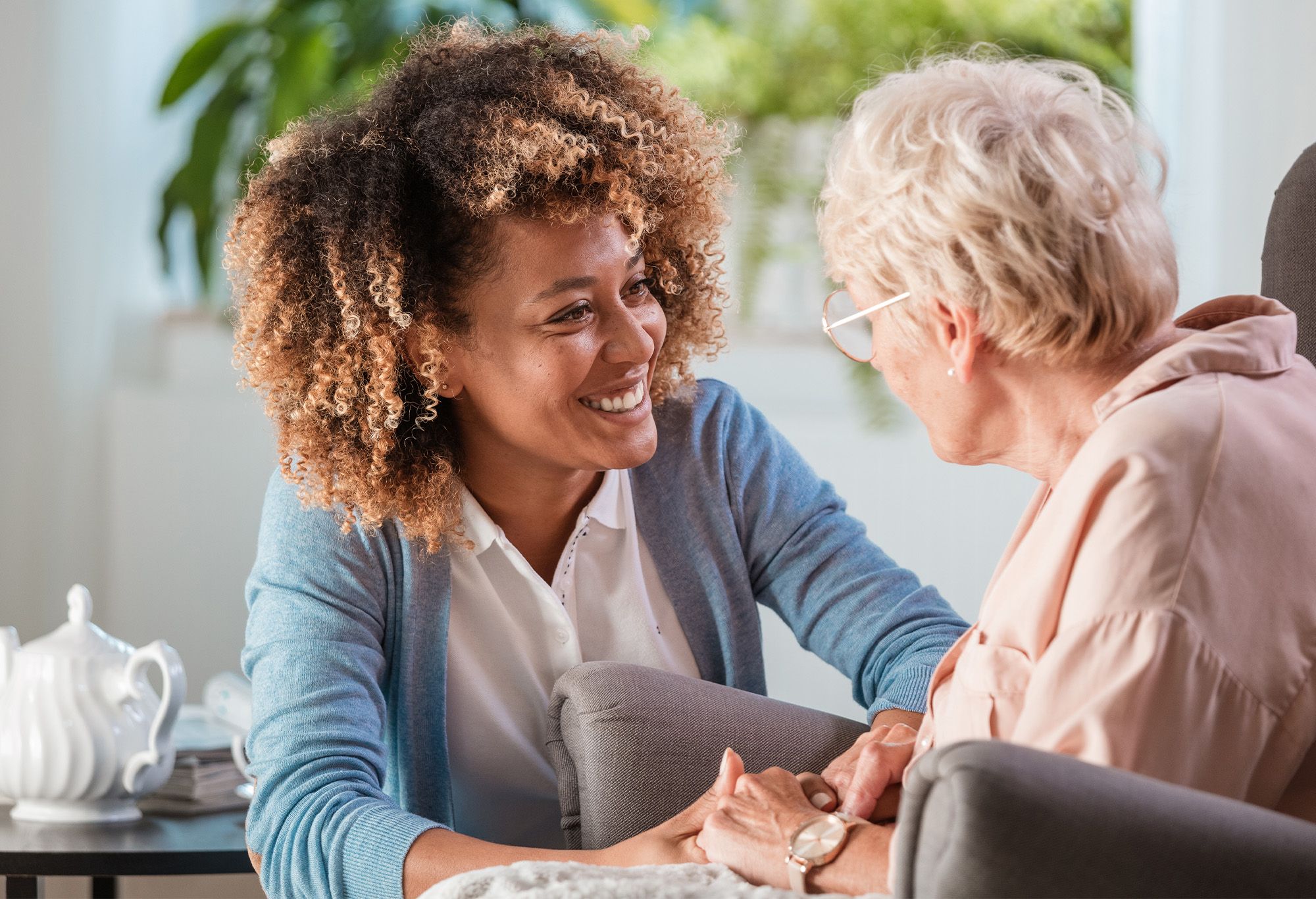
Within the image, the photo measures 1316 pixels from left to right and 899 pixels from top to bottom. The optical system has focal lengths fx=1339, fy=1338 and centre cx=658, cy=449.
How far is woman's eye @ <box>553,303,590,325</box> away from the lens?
1.50 metres

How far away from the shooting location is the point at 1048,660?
0.91 meters

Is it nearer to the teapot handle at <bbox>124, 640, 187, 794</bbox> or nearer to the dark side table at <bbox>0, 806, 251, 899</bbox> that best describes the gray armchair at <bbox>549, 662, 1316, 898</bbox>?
the dark side table at <bbox>0, 806, 251, 899</bbox>

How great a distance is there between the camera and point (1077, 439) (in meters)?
1.09

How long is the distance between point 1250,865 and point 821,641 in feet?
2.69

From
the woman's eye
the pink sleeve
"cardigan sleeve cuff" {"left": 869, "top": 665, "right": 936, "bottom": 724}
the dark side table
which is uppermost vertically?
the woman's eye

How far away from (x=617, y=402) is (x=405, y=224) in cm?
31

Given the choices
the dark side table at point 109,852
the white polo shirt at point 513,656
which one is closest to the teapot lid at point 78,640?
the dark side table at point 109,852

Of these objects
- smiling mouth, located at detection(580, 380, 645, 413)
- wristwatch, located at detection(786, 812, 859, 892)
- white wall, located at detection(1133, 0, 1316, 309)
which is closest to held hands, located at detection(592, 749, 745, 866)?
wristwatch, located at detection(786, 812, 859, 892)

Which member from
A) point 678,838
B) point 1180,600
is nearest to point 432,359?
point 678,838

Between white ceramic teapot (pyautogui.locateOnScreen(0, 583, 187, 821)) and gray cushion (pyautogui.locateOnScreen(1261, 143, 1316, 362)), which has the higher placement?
gray cushion (pyautogui.locateOnScreen(1261, 143, 1316, 362))

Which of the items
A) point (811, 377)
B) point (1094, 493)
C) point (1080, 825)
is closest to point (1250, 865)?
point (1080, 825)

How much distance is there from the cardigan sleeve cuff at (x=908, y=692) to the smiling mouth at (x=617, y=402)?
0.43 m

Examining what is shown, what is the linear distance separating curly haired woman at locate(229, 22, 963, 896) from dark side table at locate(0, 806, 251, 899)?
6.6 inches

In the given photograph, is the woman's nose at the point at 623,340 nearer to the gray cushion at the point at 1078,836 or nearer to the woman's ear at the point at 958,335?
the woman's ear at the point at 958,335
